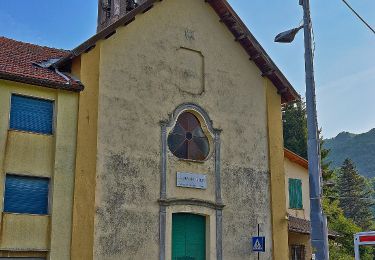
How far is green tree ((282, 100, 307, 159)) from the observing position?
45125 mm

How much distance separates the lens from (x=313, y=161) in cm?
1070

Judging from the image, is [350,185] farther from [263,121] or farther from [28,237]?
[28,237]

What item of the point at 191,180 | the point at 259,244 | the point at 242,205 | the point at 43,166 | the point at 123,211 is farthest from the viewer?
the point at 242,205

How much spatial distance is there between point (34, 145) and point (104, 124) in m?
2.24

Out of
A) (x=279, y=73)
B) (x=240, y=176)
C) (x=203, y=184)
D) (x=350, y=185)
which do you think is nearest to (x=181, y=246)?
(x=203, y=184)

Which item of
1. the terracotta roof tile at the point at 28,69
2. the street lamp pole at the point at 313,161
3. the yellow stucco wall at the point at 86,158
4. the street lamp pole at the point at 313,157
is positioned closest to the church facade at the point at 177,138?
the yellow stucco wall at the point at 86,158

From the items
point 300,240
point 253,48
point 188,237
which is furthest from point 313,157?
point 300,240

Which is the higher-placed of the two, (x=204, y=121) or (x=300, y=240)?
(x=204, y=121)

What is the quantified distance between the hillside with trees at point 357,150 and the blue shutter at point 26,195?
415ft

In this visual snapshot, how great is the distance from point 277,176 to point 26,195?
922 centimetres

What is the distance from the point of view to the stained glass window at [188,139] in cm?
1816

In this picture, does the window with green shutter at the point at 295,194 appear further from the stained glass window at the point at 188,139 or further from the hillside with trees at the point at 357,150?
the hillside with trees at the point at 357,150

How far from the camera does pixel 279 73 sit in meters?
20.5

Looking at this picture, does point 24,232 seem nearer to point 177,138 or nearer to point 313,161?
point 177,138
